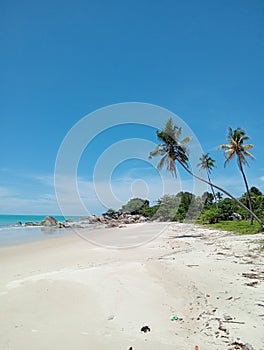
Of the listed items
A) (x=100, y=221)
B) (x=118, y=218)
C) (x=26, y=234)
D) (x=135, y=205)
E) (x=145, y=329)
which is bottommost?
(x=145, y=329)

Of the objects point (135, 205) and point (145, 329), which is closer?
point (145, 329)

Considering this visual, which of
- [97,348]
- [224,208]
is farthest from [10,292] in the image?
[224,208]

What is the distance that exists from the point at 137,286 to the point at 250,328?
8.53 feet

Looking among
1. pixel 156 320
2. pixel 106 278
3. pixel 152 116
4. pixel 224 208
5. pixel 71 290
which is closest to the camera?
pixel 156 320

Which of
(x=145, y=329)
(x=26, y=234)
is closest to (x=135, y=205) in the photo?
(x=26, y=234)

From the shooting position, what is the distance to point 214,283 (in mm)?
5527

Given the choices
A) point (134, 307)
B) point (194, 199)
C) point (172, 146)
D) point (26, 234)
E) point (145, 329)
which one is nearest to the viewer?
point (145, 329)

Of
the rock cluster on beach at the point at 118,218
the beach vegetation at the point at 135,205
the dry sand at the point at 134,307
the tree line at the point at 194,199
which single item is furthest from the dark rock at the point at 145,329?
the beach vegetation at the point at 135,205

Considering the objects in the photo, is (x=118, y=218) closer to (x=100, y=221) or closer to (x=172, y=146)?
(x=100, y=221)

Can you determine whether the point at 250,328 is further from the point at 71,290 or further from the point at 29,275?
the point at 29,275

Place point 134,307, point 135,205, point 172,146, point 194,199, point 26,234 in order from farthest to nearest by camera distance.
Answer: point 135,205 < point 194,199 < point 26,234 < point 172,146 < point 134,307

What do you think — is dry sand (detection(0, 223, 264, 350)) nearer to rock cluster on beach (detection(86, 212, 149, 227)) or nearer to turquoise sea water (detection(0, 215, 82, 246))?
turquoise sea water (detection(0, 215, 82, 246))

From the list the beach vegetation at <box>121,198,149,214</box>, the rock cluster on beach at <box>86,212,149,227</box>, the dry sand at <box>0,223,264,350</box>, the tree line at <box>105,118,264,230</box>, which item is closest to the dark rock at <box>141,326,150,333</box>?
the dry sand at <box>0,223,264,350</box>

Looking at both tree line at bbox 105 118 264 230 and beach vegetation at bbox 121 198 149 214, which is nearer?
tree line at bbox 105 118 264 230
